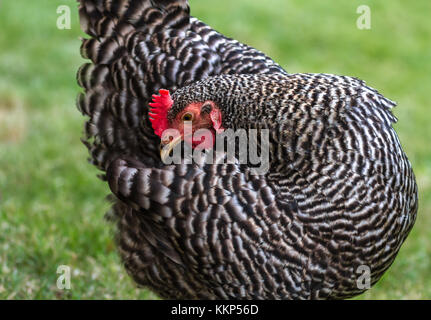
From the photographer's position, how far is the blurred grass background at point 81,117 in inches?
154

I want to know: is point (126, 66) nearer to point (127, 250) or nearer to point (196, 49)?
point (196, 49)

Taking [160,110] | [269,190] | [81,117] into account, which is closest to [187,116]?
[160,110]

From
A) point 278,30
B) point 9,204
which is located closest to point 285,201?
point 9,204

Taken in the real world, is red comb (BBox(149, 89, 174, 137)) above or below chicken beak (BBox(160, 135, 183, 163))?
above

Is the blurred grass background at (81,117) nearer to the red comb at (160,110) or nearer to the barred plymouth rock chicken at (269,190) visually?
the barred plymouth rock chicken at (269,190)

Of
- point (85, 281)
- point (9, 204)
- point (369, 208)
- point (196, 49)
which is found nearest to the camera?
point (369, 208)

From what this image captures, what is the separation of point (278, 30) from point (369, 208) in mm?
6897

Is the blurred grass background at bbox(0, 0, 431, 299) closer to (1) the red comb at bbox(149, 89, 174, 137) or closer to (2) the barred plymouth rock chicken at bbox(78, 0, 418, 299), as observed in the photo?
(2) the barred plymouth rock chicken at bbox(78, 0, 418, 299)

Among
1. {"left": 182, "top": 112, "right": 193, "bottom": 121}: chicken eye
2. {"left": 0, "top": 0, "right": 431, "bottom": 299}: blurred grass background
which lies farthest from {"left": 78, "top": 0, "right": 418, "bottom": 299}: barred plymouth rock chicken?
{"left": 0, "top": 0, "right": 431, "bottom": 299}: blurred grass background

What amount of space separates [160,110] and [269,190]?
2.33 ft

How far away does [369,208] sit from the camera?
2629mm

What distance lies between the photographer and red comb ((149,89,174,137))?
2904mm

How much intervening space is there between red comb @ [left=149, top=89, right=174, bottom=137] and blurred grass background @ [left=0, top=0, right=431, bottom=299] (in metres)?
1.29
